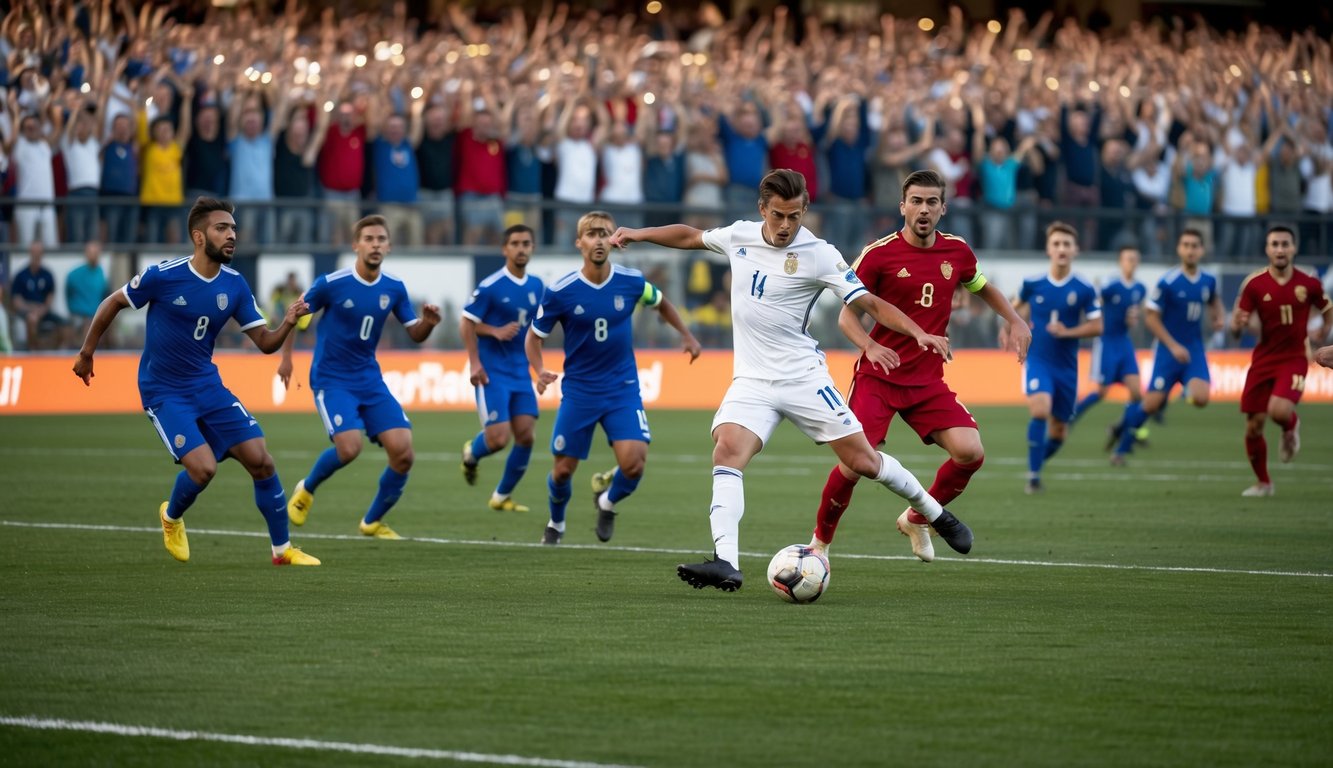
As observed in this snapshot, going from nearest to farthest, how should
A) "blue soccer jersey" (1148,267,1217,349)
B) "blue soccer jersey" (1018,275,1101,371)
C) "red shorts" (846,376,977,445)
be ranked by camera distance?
"red shorts" (846,376,977,445) < "blue soccer jersey" (1018,275,1101,371) < "blue soccer jersey" (1148,267,1217,349)

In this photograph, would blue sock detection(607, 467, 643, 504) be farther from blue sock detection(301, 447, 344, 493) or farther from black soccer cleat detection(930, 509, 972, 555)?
black soccer cleat detection(930, 509, 972, 555)

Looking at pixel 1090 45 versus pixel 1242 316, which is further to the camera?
pixel 1090 45

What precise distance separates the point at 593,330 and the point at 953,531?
3699 millimetres

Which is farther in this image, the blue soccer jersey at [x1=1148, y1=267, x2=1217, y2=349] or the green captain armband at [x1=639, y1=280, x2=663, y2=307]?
the blue soccer jersey at [x1=1148, y1=267, x2=1217, y2=349]

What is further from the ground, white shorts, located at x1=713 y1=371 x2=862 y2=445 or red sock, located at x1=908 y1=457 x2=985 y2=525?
white shorts, located at x1=713 y1=371 x2=862 y2=445

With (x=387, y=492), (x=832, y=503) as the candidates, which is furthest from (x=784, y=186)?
(x=387, y=492)

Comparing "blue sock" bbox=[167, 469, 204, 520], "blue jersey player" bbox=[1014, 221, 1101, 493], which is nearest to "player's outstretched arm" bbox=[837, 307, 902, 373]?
"blue sock" bbox=[167, 469, 204, 520]

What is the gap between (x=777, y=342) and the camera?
32.2 ft

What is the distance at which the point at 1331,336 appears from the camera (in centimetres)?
2847

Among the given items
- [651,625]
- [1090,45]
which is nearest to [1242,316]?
[651,625]

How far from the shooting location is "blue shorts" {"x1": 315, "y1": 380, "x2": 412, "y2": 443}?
12.9 metres

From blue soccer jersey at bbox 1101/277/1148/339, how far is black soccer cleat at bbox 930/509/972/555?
1109 cm

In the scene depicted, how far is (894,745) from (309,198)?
19.3 metres

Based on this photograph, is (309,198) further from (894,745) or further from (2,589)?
(894,745)
